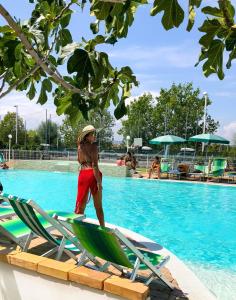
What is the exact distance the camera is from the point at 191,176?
22859 millimetres

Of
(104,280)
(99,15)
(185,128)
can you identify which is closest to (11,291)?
(104,280)

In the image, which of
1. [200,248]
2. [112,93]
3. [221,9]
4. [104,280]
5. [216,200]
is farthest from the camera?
[216,200]

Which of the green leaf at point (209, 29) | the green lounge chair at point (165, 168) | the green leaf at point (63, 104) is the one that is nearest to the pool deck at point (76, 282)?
the green leaf at point (63, 104)

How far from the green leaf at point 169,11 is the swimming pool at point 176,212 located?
Answer: 4.79m

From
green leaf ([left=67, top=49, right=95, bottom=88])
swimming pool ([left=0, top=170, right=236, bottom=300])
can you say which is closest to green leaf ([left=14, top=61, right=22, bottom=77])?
green leaf ([left=67, top=49, right=95, bottom=88])

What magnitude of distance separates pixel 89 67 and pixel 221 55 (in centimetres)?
60

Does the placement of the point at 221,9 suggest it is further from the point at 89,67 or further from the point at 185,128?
the point at 185,128

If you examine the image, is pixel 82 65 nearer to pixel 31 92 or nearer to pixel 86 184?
pixel 31 92

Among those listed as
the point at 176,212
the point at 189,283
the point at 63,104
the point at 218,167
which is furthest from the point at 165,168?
the point at 63,104

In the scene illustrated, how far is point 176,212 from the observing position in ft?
39.1

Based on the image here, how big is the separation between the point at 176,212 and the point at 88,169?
21.0ft

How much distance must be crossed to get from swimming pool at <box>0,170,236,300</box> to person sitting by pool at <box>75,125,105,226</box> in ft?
7.01

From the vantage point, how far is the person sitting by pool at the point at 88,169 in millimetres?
6102

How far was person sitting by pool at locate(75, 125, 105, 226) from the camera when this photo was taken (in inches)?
240
